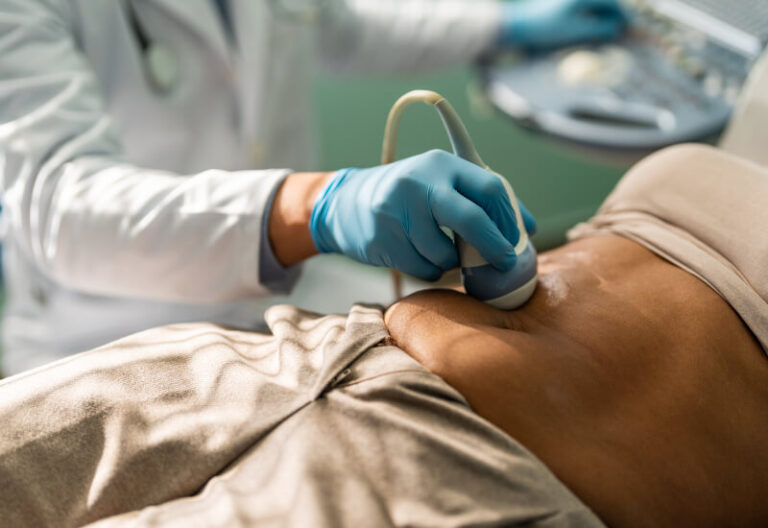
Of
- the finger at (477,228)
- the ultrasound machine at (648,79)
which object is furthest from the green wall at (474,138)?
the finger at (477,228)

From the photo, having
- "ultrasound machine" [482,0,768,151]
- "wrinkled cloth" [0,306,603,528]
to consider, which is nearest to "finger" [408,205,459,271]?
"wrinkled cloth" [0,306,603,528]

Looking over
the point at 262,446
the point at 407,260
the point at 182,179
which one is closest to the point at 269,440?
the point at 262,446

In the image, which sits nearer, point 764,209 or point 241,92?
point 764,209

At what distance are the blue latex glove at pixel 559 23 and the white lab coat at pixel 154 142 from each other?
0.14 feet

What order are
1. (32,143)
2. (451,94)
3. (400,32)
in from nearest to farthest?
1. (32,143)
2. (400,32)
3. (451,94)

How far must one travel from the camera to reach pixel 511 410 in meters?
0.59

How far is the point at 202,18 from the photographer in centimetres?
101

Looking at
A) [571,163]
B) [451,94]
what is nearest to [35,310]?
[451,94]

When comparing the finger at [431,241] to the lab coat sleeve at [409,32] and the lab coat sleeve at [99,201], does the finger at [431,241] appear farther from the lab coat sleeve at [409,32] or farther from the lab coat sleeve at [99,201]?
the lab coat sleeve at [409,32]

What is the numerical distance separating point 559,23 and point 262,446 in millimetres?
1105

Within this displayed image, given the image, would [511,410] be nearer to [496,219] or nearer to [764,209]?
[496,219]

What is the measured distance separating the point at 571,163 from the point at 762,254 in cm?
140

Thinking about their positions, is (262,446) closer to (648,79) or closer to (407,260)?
(407,260)

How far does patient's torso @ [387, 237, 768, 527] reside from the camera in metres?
0.58
